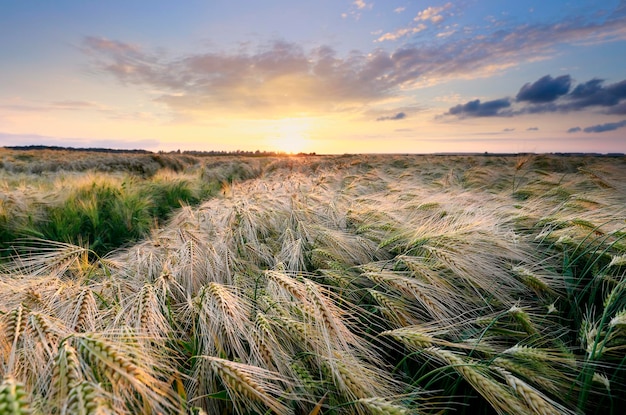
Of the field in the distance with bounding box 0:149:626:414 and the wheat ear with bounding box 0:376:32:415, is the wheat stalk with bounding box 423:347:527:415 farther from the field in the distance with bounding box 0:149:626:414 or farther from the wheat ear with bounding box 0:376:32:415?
the wheat ear with bounding box 0:376:32:415

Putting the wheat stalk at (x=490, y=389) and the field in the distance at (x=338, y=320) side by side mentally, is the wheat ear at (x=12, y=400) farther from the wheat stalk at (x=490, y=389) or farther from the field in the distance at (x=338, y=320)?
the wheat stalk at (x=490, y=389)

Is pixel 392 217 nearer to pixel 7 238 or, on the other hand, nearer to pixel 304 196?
pixel 304 196

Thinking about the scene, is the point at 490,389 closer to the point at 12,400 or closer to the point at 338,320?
the point at 338,320

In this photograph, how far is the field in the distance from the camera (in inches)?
40.6

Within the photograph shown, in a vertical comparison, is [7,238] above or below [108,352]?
below

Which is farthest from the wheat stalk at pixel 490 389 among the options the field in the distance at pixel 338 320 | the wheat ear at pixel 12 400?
the wheat ear at pixel 12 400

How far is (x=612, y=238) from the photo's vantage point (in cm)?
195

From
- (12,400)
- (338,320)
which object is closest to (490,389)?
(338,320)

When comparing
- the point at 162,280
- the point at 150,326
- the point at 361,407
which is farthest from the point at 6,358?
the point at 361,407

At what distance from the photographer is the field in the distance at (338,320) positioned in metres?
1.03

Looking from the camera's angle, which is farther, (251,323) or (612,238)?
(612,238)

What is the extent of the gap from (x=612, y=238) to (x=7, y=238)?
6.12 m

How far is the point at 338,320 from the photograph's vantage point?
1362 millimetres

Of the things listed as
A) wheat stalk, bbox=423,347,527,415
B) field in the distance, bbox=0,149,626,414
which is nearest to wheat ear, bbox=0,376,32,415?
field in the distance, bbox=0,149,626,414
